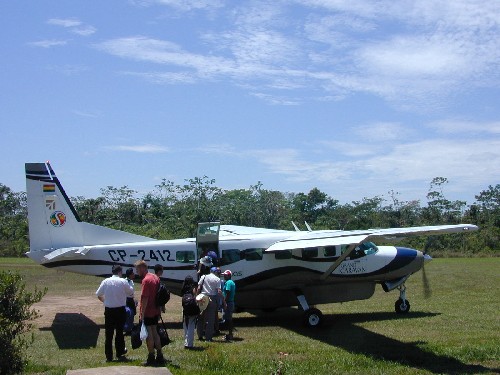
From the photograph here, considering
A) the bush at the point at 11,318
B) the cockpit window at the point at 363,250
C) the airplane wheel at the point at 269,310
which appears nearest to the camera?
the bush at the point at 11,318

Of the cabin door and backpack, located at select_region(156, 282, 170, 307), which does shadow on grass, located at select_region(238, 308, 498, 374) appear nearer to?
the cabin door

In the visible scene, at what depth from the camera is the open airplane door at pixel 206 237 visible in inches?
619

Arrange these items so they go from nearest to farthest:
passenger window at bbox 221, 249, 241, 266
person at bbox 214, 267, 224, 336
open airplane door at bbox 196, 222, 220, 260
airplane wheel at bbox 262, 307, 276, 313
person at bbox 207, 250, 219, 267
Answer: person at bbox 214, 267, 224, 336, person at bbox 207, 250, 219, 267, open airplane door at bbox 196, 222, 220, 260, passenger window at bbox 221, 249, 241, 266, airplane wheel at bbox 262, 307, 276, 313

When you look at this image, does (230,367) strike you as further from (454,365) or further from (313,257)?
(313,257)

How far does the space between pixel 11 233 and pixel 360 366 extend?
57.3 m

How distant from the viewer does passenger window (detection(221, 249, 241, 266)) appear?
15.9 m

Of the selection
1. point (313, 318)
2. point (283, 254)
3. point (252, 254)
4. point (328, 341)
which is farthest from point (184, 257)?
point (328, 341)

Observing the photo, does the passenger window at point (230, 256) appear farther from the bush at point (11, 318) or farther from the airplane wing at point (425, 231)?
the bush at point (11, 318)

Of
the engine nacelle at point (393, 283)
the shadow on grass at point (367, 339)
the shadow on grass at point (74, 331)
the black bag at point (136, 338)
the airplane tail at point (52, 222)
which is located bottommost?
the shadow on grass at point (367, 339)

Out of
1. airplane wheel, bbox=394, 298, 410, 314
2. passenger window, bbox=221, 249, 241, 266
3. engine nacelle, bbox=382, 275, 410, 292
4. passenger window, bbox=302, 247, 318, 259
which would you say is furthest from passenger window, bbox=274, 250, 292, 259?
airplane wheel, bbox=394, 298, 410, 314

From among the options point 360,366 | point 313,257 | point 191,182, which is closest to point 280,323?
point 313,257

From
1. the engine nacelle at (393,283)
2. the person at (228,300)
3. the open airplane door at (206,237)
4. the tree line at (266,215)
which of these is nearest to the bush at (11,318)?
the person at (228,300)

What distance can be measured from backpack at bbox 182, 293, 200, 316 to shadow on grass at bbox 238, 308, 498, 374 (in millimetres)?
3022

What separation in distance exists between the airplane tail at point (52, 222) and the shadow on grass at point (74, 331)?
192 cm
